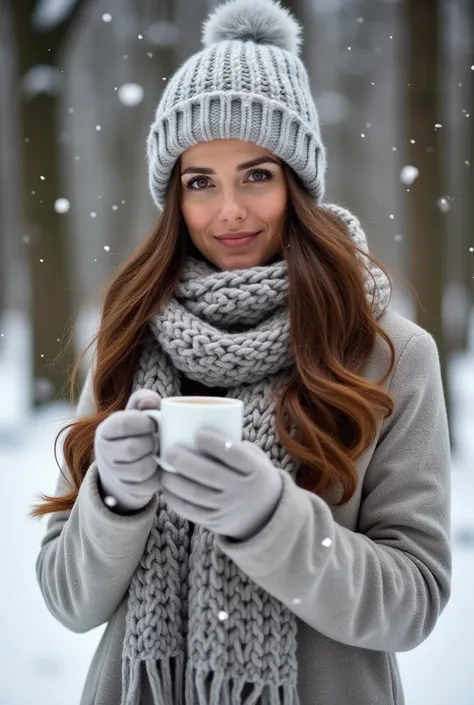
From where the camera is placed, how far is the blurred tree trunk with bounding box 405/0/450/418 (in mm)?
2875

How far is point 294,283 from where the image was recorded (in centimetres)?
118

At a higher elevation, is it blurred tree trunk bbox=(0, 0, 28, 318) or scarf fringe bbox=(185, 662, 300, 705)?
blurred tree trunk bbox=(0, 0, 28, 318)

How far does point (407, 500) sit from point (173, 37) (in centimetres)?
266

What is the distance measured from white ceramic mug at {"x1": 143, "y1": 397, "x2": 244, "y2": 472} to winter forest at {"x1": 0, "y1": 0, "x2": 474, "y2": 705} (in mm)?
1420

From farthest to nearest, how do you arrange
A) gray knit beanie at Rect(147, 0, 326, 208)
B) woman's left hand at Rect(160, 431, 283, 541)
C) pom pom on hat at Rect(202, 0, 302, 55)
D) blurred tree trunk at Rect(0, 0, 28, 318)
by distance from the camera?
blurred tree trunk at Rect(0, 0, 28, 318), pom pom on hat at Rect(202, 0, 302, 55), gray knit beanie at Rect(147, 0, 326, 208), woman's left hand at Rect(160, 431, 283, 541)

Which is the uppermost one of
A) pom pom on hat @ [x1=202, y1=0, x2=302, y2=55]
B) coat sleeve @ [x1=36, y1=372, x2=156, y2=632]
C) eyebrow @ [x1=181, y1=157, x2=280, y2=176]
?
pom pom on hat @ [x1=202, y1=0, x2=302, y2=55]

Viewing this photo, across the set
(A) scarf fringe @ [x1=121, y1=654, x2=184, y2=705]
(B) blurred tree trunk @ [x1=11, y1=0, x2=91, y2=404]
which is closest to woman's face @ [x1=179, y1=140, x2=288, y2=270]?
(A) scarf fringe @ [x1=121, y1=654, x2=184, y2=705]

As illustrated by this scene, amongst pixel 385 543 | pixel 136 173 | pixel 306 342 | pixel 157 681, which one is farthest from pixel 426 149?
pixel 157 681

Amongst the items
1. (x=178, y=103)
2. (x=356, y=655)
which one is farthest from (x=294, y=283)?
(x=356, y=655)

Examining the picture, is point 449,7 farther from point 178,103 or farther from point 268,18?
point 178,103

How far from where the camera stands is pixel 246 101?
1.19 metres

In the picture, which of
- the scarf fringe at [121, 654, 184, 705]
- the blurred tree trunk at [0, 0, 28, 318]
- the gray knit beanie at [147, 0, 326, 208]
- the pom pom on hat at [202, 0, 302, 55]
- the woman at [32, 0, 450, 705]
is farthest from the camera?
the blurred tree trunk at [0, 0, 28, 318]

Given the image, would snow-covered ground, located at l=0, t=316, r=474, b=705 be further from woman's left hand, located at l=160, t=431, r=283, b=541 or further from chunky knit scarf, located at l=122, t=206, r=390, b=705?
woman's left hand, located at l=160, t=431, r=283, b=541

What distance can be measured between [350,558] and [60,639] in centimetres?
151
